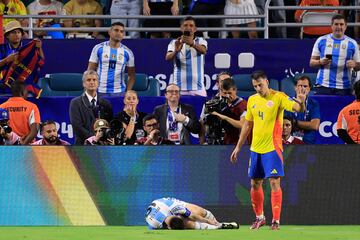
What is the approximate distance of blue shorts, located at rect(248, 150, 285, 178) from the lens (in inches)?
576

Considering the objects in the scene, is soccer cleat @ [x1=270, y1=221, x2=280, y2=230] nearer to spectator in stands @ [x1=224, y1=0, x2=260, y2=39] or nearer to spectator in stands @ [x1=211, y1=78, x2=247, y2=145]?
spectator in stands @ [x1=211, y1=78, x2=247, y2=145]

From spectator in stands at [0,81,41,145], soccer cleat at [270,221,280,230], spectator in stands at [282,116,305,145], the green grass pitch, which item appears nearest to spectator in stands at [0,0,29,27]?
spectator in stands at [0,81,41,145]

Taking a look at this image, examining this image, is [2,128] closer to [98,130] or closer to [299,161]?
[98,130]

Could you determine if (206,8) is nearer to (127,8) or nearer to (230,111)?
(127,8)

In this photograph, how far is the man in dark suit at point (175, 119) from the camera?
1733 cm

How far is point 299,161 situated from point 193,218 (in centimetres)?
192

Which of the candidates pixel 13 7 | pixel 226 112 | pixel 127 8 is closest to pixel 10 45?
pixel 13 7

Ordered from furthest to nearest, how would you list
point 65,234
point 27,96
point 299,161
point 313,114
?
point 27,96
point 313,114
point 299,161
point 65,234

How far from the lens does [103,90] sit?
19344 mm

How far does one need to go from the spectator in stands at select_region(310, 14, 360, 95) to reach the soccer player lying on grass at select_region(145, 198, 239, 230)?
16.0 ft

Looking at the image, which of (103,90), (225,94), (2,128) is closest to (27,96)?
(103,90)

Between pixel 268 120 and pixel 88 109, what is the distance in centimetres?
375

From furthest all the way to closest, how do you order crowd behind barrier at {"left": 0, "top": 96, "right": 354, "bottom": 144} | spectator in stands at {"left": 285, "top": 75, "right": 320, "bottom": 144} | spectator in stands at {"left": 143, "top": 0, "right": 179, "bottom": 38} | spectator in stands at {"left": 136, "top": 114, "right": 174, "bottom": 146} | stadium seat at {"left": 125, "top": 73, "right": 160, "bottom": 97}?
1. spectator in stands at {"left": 143, "top": 0, "right": 179, "bottom": 38}
2. stadium seat at {"left": 125, "top": 73, "right": 160, "bottom": 97}
3. crowd behind barrier at {"left": 0, "top": 96, "right": 354, "bottom": 144}
4. spectator in stands at {"left": 285, "top": 75, "right": 320, "bottom": 144}
5. spectator in stands at {"left": 136, "top": 114, "right": 174, "bottom": 146}

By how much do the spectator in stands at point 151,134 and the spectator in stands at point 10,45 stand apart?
2906mm
